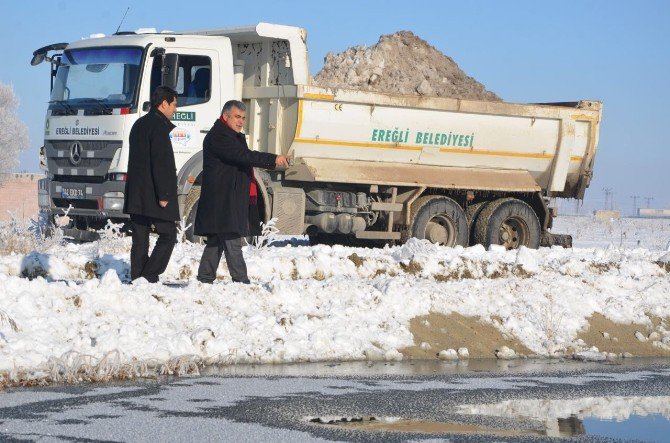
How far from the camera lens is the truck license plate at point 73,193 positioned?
1658cm

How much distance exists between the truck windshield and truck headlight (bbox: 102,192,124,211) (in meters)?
1.17

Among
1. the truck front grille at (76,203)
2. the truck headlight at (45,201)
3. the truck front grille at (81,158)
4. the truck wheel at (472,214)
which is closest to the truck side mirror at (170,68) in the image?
the truck front grille at (81,158)

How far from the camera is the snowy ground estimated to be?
28.9ft

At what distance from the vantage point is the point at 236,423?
672cm

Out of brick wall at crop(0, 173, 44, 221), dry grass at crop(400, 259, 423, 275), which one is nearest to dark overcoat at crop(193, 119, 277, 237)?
dry grass at crop(400, 259, 423, 275)

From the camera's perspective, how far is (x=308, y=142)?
1744 cm

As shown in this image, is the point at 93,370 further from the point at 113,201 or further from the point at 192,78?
the point at 192,78

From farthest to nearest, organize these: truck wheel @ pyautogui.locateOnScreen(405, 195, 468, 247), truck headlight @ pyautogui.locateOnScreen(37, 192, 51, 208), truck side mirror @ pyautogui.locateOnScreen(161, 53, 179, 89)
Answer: truck wheel @ pyautogui.locateOnScreen(405, 195, 468, 247) → truck headlight @ pyautogui.locateOnScreen(37, 192, 51, 208) → truck side mirror @ pyautogui.locateOnScreen(161, 53, 179, 89)

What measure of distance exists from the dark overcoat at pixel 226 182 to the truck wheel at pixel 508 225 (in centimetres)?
897

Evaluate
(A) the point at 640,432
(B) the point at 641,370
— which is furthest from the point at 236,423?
(B) the point at 641,370

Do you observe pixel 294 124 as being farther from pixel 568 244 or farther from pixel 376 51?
pixel 568 244

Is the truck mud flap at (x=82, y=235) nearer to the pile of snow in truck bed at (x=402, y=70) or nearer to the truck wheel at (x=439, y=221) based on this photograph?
the truck wheel at (x=439, y=221)

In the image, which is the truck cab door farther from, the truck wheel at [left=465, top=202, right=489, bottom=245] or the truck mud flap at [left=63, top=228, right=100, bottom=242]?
the truck wheel at [left=465, top=202, right=489, bottom=245]

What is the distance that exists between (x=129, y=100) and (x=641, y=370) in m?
8.76
